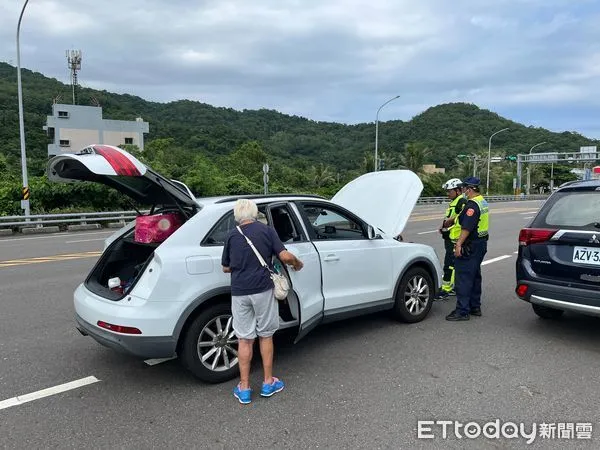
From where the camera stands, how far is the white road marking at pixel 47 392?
146 inches

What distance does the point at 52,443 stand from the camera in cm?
315

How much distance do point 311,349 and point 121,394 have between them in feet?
6.00

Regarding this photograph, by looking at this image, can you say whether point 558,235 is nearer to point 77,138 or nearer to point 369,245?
point 369,245

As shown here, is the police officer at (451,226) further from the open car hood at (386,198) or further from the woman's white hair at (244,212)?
the woman's white hair at (244,212)

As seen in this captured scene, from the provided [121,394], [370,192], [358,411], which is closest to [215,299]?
→ [121,394]

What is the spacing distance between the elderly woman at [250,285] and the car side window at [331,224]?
3.84 feet

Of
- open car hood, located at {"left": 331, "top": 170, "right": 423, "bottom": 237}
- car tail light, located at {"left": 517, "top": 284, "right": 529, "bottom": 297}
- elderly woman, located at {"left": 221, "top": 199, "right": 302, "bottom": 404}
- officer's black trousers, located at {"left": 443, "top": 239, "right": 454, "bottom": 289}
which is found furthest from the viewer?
officer's black trousers, located at {"left": 443, "top": 239, "right": 454, "bottom": 289}

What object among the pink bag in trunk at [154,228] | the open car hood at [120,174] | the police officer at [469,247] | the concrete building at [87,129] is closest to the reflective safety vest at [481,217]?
the police officer at [469,247]

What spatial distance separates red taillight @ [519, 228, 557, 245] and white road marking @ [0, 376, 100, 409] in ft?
14.5

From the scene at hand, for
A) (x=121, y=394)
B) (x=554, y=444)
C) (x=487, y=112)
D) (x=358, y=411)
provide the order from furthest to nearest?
(x=487, y=112) → (x=121, y=394) → (x=358, y=411) → (x=554, y=444)

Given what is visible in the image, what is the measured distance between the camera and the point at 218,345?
4051 millimetres

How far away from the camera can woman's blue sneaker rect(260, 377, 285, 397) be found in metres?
3.78

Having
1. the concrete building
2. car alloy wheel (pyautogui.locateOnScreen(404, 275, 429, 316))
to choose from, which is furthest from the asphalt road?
the concrete building

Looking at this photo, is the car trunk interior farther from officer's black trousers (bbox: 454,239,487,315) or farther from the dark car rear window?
the dark car rear window
